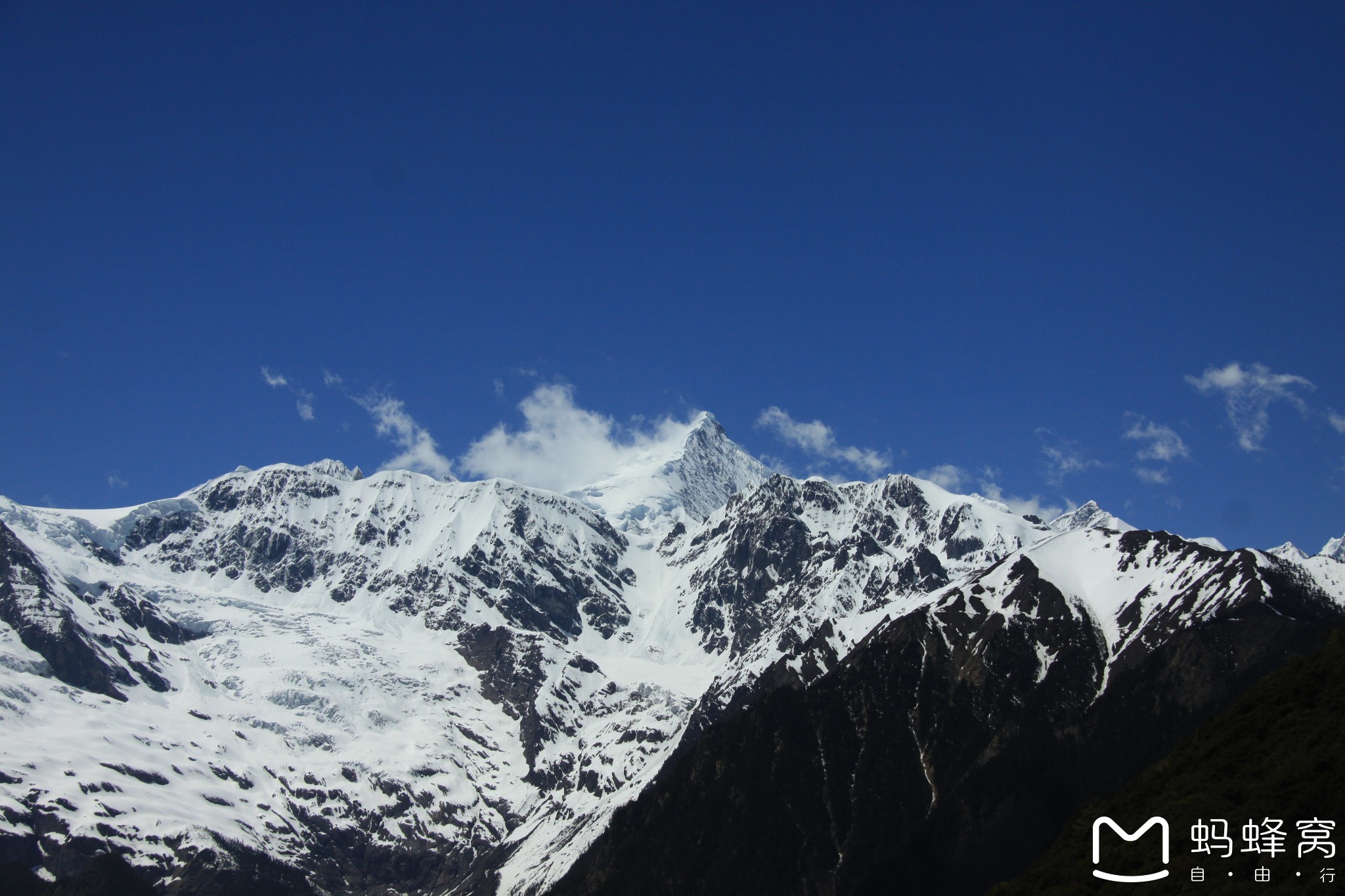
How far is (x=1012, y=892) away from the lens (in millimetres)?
122625

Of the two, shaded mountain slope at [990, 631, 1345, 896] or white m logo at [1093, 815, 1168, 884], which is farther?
white m logo at [1093, 815, 1168, 884]

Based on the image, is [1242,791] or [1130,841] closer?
[1242,791]

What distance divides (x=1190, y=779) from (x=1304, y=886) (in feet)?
110

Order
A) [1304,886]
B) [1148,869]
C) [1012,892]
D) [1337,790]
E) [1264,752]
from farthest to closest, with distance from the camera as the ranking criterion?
[1012,892] < [1264,752] < [1148,869] < [1337,790] < [1304,886]

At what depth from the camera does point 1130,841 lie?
11138 cm

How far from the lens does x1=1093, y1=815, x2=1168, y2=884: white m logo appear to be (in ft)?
333

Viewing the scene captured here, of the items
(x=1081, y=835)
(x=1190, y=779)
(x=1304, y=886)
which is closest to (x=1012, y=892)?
(x=1081, y=835)

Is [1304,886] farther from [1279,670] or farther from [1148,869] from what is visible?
[1279,670]

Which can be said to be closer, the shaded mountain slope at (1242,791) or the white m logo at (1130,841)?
the shaded mountain slope at (1242,791)

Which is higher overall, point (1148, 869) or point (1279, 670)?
point (1279, 670)

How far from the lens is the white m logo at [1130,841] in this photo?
101500mm

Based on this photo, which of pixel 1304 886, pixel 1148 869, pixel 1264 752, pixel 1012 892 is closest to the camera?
pixel 1304 886

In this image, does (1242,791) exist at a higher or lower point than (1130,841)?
higher

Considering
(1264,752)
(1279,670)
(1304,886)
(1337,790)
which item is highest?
(1279,670)
